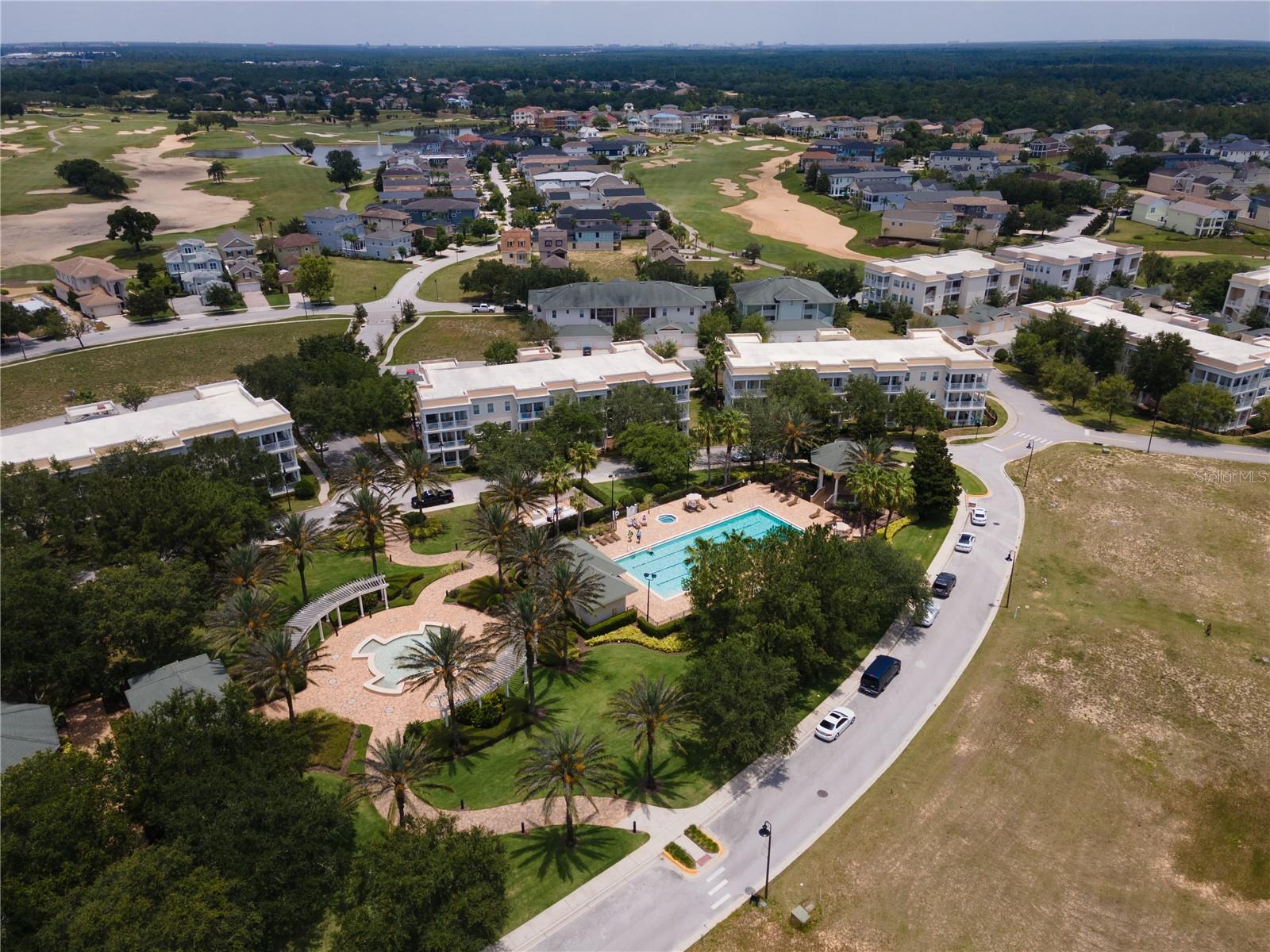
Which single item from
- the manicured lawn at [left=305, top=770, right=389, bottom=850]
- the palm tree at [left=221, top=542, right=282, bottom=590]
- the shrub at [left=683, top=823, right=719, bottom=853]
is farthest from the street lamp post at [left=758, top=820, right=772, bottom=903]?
the palm tree at [left=221, top=542, right=282, bottom=590]

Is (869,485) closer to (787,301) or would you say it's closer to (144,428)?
(787,301)

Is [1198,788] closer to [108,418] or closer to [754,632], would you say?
[754,632]

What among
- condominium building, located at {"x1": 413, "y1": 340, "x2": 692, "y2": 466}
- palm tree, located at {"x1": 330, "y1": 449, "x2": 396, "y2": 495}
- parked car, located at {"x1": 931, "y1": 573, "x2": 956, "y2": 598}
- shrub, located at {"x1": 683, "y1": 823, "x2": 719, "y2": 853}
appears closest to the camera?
shrub, located at {"x1": 683, "y1": 823, "x2": 719, "y2": 853}

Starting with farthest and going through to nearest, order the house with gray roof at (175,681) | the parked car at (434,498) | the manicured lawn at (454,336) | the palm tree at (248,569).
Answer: the manicured lawn at (454,336) < the parked car at (434,498) < the palm tree at (248,569) < the house with gray roof at (175,681)

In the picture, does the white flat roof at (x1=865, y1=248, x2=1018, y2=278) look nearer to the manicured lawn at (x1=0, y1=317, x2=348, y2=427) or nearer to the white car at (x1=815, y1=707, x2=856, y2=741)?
the manicured lawn at (x1=0, y1=317, x2=348, y2=427)

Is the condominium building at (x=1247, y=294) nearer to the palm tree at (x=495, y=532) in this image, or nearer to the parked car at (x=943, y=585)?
the parked car at (x=943, y=585)

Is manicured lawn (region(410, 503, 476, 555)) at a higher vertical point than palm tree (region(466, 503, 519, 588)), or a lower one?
lower

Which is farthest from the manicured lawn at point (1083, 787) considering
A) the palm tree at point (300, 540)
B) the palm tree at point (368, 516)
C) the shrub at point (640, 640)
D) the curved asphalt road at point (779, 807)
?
the palm tree at point (300, 540)
